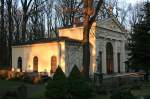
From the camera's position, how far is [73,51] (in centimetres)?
4653

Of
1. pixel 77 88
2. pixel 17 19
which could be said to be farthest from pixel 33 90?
pixel 17 19

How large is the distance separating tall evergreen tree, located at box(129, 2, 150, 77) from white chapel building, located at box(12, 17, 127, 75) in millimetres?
12386

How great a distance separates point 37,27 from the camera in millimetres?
73625

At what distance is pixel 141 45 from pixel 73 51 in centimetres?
1428

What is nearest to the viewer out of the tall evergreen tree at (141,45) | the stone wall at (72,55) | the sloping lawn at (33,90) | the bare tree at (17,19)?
the sloping lawn at (33,90)

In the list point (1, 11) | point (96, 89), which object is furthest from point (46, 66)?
point (96, 89)

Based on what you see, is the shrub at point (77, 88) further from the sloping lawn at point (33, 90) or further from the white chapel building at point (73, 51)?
the white chapel building at point (73, 51)

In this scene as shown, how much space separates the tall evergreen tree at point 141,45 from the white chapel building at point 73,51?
12386mm

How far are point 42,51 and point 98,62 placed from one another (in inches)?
331

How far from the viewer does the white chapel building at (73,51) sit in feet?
148

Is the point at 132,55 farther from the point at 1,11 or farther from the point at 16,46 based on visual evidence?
the point at 1,11

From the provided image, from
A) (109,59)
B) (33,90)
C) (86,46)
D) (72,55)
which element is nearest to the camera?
(33,90)

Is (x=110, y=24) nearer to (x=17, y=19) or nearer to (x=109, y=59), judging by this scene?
(x=109, y=59)

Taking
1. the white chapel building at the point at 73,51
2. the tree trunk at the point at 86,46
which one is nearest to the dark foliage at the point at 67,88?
the tree trunk at the point at 86,46
